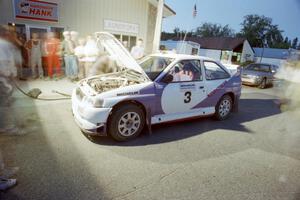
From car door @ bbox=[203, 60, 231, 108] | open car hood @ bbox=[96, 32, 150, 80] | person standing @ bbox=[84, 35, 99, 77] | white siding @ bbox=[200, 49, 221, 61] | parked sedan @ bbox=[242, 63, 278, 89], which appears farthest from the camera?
white siding @ bbox=[200, 49, 221, 61]

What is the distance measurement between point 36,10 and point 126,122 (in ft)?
28.3

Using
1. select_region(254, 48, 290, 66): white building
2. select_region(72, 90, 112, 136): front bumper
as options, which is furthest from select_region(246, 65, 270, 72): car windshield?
select_region(254, 48, 290, 66): white building

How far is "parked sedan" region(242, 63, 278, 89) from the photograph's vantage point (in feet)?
42.1

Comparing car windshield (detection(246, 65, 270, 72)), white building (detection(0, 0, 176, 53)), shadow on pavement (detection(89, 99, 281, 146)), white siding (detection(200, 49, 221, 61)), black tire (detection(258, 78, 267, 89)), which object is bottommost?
shadow on pavement (detection(89, 99, 281, 146))

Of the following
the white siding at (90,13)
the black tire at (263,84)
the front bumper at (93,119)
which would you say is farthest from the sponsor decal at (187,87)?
the black tire at (263,84)

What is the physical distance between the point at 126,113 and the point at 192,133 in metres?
1.65

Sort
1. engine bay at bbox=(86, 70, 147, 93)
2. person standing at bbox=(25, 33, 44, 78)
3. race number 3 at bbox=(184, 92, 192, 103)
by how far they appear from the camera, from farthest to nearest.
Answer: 1. person standing at bbox=(25, 33, 44, 78)
2. race number 3 at bbox=(184, 92, 192, 103)
3. engine bay at bbox=(86, 70, 147, 93)

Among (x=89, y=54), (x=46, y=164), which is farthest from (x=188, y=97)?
(x=89, y=54)

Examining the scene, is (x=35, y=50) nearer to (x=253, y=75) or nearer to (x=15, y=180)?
(x=15, y=180)

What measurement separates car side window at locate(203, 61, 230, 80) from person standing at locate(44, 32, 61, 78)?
647 centimetres

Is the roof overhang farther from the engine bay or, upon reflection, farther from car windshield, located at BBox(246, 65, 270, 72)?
the engine bay

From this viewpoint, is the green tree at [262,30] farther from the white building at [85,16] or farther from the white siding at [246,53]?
the white building at [85,16]

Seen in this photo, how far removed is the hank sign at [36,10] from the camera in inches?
376

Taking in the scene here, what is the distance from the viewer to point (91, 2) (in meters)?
11.6
